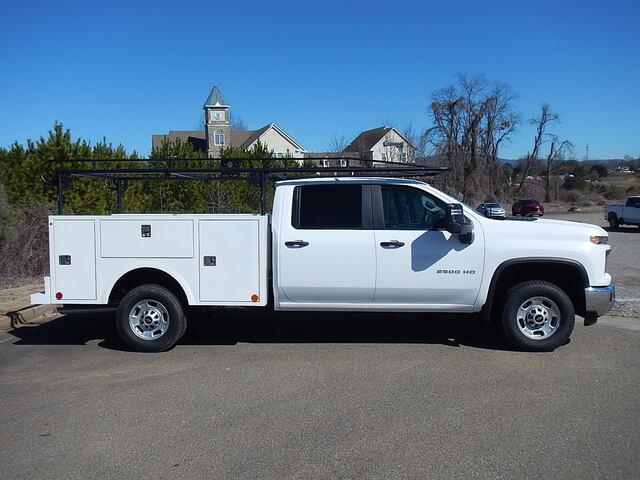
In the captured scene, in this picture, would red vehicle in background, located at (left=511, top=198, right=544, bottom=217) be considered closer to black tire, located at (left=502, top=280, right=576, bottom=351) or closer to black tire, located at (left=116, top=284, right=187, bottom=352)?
black tire, located at (left=502, top=280, right=576, bottom=351)

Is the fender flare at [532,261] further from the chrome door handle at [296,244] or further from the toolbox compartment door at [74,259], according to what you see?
the toolbox compartment door at [74,259]

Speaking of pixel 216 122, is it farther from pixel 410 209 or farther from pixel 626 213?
pixel 410 209

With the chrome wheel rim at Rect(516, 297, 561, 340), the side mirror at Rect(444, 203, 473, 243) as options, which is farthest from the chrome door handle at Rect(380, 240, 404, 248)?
the chrome wheel rim at Rect(516, 297, 561, 340)

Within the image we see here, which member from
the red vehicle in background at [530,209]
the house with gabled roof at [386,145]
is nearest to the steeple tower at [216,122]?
the house with gabled roof at [386,145]

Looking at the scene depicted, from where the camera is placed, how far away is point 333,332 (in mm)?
7930

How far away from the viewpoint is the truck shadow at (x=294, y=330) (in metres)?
7.52

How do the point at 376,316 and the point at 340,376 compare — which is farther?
the point at 376,316

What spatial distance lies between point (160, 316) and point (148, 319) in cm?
14

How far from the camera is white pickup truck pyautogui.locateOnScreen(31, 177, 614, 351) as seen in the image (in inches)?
263

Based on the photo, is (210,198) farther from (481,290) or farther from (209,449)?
(209,449)

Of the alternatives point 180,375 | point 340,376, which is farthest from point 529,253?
point 180,375

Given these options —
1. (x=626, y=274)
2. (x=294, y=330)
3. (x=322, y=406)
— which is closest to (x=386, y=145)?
(x=626, y=274)

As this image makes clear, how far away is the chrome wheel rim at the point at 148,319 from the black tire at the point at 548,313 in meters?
3.92

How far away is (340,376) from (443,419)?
1.40m
